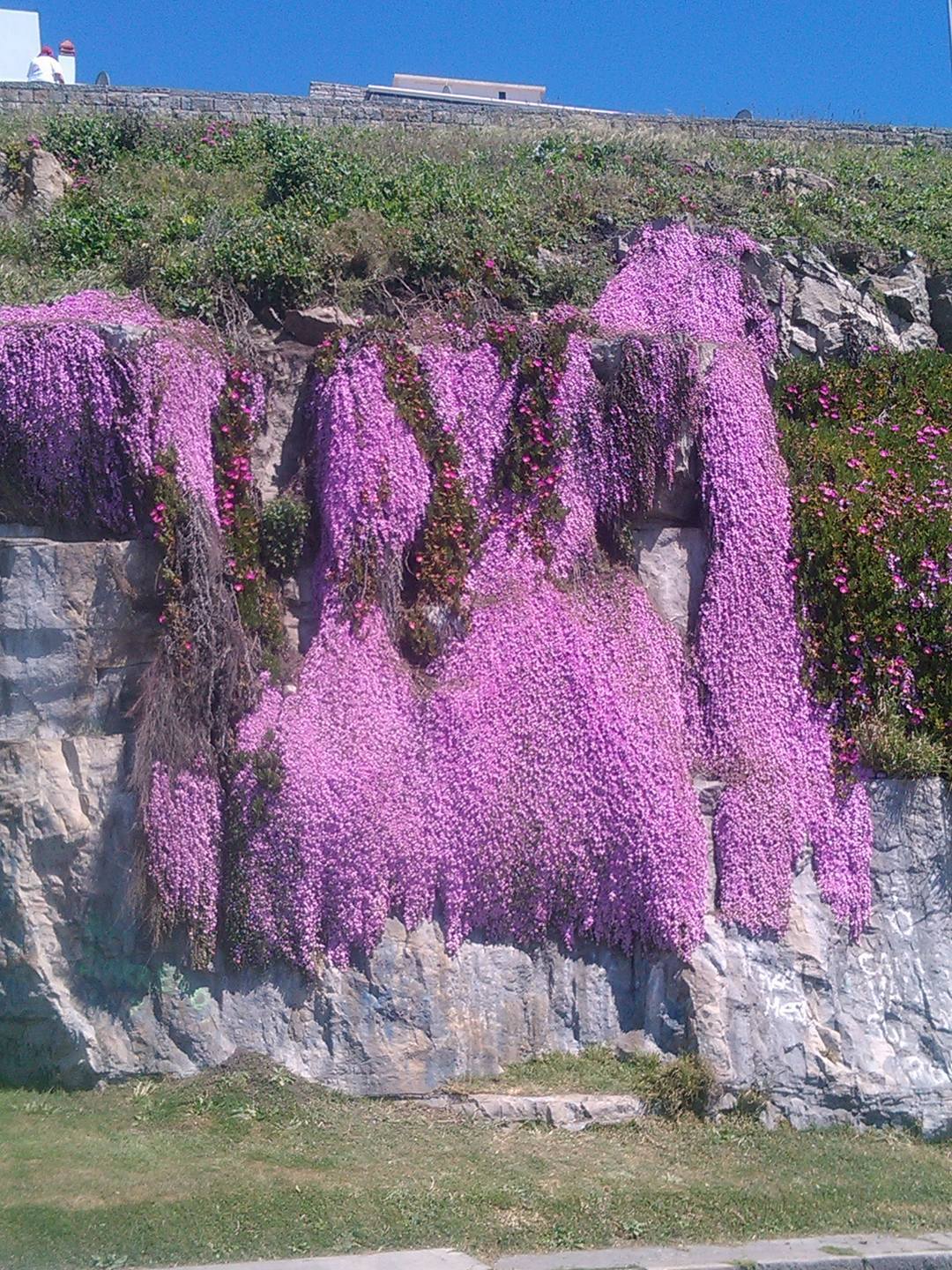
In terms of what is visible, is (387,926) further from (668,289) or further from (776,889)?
(668,289)

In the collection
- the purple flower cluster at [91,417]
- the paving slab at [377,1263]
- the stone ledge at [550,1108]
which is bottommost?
the paving slab at [377,1263]

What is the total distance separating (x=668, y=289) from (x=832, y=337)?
6.09 feet

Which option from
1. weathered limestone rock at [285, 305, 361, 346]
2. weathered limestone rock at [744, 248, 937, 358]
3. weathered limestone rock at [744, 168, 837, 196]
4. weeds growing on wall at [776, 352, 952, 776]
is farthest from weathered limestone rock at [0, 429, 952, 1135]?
weathered limestone rock at [744, 168, 837, 196]

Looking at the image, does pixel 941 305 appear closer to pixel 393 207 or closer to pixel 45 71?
pixel 393 207

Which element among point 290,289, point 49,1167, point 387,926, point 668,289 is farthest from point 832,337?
point 49,1167

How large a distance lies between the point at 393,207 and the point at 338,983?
7.42 metres

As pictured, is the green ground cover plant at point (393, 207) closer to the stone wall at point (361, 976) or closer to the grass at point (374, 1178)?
the stone wall at point (361, 976)

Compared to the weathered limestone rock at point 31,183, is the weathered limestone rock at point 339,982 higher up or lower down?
lower down

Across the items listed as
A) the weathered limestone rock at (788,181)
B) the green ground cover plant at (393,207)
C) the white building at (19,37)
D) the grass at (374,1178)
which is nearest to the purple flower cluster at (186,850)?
the grass at (374,1178)

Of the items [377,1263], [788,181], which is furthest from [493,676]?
[788,181]

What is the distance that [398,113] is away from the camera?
53.6 feet

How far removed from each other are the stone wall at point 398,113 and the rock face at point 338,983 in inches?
349

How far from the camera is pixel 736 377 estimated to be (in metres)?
10.5

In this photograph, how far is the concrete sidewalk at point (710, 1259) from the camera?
20.9 ft
